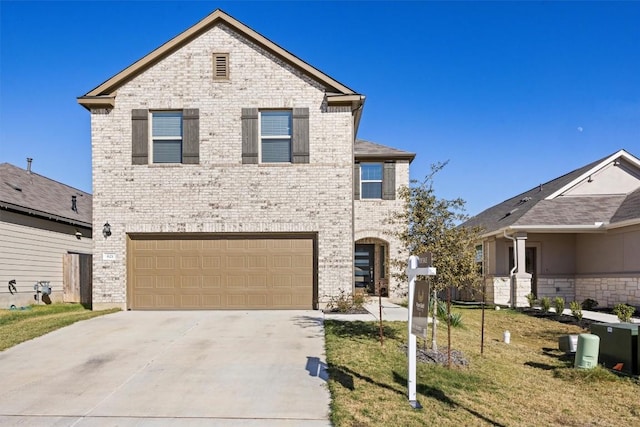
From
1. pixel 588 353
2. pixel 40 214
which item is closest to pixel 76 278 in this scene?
pixel 40 214

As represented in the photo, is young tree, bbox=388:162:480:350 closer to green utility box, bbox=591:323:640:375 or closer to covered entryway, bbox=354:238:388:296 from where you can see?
green utility box, bbox=591:323:640:375

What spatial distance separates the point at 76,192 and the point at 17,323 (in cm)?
1353

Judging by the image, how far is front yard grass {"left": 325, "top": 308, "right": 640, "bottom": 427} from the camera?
20.7ft

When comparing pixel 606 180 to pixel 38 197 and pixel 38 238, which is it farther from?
pixel 38 197

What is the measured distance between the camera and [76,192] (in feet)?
80.7

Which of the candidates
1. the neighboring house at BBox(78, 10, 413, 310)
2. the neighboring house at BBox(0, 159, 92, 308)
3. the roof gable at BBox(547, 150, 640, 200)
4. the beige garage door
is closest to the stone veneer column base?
the roof gable at BBox(547, 150, 640, 200)

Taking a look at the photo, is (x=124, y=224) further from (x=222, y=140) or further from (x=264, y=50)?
(x=264, y=50)

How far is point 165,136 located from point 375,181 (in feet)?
26.7

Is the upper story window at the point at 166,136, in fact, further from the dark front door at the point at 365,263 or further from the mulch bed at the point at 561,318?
the mulch bed at the point at 561,318

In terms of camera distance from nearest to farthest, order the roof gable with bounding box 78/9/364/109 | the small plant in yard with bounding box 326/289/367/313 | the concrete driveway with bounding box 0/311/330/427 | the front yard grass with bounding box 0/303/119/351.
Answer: the concrete driveway with bounding box 0/311/330/427, the front yard grass with bounding box 0/303/119/351, the small plant in yard with bounding box 326/289/367/313, the roof gable with bounding box 78/9/364/109

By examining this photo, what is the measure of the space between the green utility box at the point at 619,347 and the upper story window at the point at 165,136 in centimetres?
1100

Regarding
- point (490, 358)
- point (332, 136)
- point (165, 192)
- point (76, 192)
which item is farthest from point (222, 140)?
point (76, 192)

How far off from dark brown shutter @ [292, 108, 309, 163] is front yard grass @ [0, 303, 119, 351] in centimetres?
685

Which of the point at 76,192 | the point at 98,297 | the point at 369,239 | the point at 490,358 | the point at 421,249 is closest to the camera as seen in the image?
the point at 421,249
